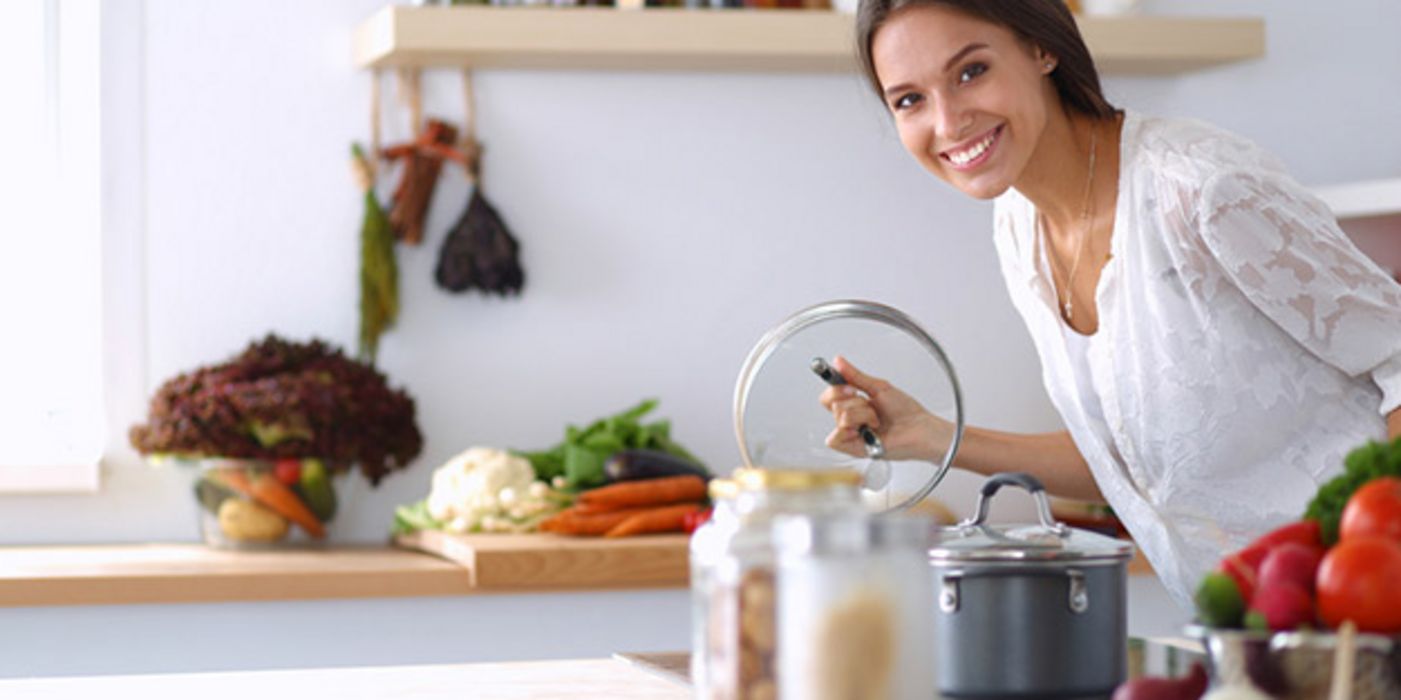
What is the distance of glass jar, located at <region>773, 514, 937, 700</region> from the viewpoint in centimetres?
100

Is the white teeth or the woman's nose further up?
the woman's nose

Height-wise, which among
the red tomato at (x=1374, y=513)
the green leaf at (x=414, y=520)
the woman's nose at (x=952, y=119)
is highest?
the woman's nose at (x=952, y=119)

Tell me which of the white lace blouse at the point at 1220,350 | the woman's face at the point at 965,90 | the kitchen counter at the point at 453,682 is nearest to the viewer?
the kitchen counter at the point at 453,682

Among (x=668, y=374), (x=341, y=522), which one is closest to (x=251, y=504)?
(x=341, y=522)

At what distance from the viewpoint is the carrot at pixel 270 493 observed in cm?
303

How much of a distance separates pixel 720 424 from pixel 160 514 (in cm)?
97

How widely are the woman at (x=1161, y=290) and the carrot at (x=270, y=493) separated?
1.36 meters

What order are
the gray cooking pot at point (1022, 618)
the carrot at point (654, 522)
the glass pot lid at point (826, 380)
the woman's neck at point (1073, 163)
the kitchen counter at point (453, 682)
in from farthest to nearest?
the carrot at point (654, 522)
the woman's neck at point (1073, 163)
the glass pot lid at point (826, 380)
the kitchen counter at point (453, 682)
the gray cooking pot at point (1022, 618)

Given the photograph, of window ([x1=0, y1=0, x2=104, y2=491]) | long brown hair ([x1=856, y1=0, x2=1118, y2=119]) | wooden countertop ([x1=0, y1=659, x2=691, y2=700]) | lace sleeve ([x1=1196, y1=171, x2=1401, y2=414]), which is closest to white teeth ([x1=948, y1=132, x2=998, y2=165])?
long brown hair ([x1=856, y1=0, x2=1118, y2=119])

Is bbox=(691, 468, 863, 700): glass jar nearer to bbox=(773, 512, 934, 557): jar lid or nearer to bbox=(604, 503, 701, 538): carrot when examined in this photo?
bbox=(773, 512, 934, 557): jar lid

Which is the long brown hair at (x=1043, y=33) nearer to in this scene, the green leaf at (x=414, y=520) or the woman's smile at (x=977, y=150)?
the woman's smile at (x=977, y=150)

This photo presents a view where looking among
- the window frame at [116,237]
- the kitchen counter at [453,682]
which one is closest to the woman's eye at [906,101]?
the kitchen counter at [453,682]

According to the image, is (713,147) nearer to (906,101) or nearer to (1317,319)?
(906,101)

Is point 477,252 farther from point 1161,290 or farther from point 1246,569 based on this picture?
point 1246,569
